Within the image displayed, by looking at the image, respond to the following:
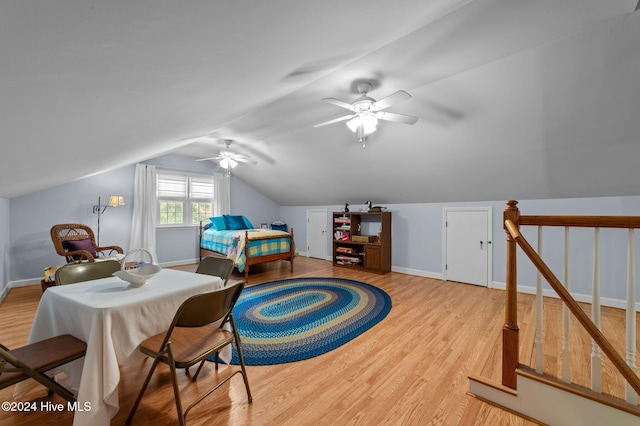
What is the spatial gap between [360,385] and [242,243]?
3.49 meters

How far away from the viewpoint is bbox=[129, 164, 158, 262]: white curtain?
5484 mm

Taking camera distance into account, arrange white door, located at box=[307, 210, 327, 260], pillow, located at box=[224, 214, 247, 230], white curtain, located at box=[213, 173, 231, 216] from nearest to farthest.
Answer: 1. pillow, located at box=[224, 214, 247, 230]
2. white curtain, located at box=[213, 173, 231, 216]
3. white door, located at box=[307, 210, 327, 260]

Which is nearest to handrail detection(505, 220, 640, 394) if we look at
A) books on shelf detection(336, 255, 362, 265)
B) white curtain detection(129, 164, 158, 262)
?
books on shelf detection(336, 255, 362, 265)

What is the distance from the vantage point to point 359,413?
5.56 feet

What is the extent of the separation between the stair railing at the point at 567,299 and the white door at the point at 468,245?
3.01 m

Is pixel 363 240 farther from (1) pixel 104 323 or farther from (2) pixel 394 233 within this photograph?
(1) pixel 104 323

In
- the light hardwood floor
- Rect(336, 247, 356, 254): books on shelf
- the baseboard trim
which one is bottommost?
the light hardwood floor

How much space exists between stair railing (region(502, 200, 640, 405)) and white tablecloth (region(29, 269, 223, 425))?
6.91ft

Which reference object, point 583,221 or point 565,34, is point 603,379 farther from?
point 565,34

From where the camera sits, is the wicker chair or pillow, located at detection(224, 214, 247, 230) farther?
pillow, located at detection(224, 214, 247, 230)

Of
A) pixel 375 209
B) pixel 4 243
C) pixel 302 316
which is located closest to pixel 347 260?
pixel 375 209

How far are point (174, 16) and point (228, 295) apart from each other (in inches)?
55.6

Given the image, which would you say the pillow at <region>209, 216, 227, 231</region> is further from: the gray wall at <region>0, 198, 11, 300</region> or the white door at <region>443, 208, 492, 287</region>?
the white door at <region>443, 208, 492, 287</region>

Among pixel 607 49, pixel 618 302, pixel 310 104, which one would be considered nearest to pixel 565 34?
pixel 607 49
